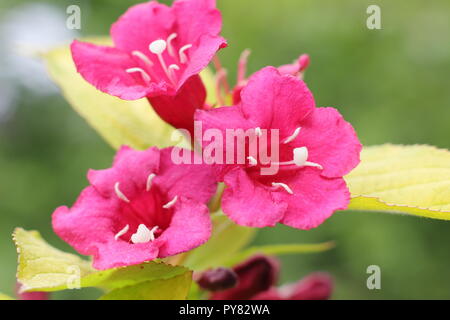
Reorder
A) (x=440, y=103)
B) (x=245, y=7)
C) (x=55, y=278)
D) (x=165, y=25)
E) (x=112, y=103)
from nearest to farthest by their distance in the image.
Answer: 1. (x=55, y=278)
2. (x=165, y=25)
3. (x=112, y=103)
4. (x=440, y=103)
5. (x=245, y=7)

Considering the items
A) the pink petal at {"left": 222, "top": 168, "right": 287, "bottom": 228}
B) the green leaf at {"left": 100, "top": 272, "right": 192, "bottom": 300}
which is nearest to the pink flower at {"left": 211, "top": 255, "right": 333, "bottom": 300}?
the green leaf at {"left": 100, "top": 272, "right": 192, "bottom": 300}

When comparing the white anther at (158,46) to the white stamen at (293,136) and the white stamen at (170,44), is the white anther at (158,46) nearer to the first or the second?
the white stamen at (170,44)

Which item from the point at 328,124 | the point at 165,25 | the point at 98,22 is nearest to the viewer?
the point at 328,124

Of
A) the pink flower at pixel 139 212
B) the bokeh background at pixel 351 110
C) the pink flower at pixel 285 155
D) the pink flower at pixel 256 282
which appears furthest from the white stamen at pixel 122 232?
the bokeh background at pixel 351 110

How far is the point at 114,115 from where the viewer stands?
1380mm

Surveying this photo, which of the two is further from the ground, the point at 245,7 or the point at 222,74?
the point at 245,7

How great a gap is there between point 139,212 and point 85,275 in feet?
0.52

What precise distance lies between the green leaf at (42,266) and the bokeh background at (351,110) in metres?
2.14

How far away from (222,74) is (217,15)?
16 centimetres

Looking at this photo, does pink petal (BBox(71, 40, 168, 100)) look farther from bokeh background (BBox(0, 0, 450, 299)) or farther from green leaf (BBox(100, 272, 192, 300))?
bokeh background (BBox(0, 0, 450, 299))

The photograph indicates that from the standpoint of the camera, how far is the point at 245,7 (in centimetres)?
347

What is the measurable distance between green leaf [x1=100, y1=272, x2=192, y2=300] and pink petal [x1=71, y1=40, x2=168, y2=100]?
0.31 metres
